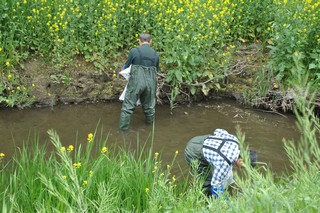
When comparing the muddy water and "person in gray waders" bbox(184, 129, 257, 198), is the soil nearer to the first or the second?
the muddy water

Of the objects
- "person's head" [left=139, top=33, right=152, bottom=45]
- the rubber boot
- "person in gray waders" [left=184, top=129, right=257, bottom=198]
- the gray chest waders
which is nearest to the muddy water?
the rubber boot

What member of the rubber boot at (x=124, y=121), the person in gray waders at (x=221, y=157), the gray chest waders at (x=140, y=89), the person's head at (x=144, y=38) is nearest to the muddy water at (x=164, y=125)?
the rubber boot at (x=124, y=121)

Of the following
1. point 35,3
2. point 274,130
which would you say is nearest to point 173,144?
point 274,130

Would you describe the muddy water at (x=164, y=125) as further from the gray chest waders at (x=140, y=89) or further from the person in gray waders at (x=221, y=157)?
the person in gray waders at (x=221, y=157)

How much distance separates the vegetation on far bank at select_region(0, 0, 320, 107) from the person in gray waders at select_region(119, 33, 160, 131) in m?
0.71

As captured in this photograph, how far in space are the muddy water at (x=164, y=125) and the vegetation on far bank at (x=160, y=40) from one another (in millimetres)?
298

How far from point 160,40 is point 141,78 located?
1389 millimetres


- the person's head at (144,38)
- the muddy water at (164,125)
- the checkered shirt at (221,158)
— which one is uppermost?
the person's head at (144,38)

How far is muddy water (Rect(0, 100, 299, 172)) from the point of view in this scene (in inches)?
245

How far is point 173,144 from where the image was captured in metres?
6.35

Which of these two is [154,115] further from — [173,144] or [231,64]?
[231,64]

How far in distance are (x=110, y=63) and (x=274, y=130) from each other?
9.59ft

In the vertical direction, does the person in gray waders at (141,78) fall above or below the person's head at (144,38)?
below

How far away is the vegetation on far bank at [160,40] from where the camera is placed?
7.26m
